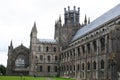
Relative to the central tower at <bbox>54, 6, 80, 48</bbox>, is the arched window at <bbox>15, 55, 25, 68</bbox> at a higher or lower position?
lower

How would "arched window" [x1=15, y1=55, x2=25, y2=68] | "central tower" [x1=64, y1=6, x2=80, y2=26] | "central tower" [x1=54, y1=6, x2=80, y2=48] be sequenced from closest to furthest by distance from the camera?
"central tower" [x1=54, y1=6, x2=80, y2=48], "central tower" [x1=64, y1=6, x2=80, y2=26], "arched window" [x1=15, y1=55, x2=25, y2=68]

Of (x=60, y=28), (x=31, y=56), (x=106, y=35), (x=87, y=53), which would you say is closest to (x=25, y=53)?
(x=31, y=56)

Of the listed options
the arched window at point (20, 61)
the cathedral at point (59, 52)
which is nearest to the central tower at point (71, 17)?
the cathedral at point (59, 52)

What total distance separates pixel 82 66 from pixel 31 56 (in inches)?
1186

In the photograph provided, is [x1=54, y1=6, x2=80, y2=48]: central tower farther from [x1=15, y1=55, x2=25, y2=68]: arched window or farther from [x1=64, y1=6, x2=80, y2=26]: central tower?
[x1=15, y1=55, x2=25, y2=68]: arched window

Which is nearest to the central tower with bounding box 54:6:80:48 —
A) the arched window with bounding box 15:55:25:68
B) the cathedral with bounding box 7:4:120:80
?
the cathedral with bounding box 7:4:120:80

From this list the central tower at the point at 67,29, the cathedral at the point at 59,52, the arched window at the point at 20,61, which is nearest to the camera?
the cathedral at the point at 59,52

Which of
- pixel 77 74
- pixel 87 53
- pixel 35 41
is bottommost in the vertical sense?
pixel 77 74

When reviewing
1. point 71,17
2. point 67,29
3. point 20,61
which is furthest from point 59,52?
point 20,61

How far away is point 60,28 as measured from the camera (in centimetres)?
10256

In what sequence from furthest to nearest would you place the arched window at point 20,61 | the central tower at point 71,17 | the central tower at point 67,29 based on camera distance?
1. the arched window at point 20,61
2. the central tower at point 71,17
3. the central tower at point 67,29

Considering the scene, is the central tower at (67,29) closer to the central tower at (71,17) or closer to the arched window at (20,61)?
the central tower at (71,17)

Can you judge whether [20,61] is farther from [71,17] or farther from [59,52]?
[71,17]

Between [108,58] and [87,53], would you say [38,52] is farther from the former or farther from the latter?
[108,58]
